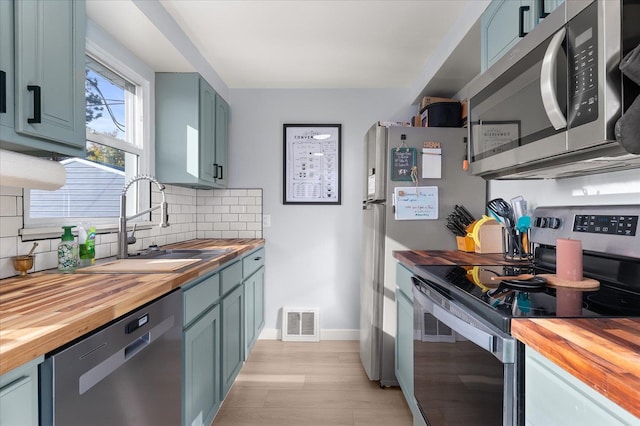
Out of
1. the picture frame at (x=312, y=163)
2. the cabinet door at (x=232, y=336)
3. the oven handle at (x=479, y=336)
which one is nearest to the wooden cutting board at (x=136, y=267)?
the cabinet door at (x=232, y=336)

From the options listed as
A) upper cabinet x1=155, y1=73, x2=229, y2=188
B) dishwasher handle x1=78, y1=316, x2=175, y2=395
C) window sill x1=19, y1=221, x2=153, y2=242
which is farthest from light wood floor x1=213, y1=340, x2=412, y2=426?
upper cabinet x1=155, y1=73, x2=229, y2=188

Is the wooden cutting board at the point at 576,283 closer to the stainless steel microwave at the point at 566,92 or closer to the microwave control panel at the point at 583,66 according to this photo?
the stainless steel microwave at the point at 566,92

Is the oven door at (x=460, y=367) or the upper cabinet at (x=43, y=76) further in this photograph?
the upper cabinet at (x=43, y=76)

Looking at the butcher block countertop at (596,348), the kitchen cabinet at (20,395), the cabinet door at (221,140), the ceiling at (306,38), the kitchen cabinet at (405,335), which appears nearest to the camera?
the butcher block countertop at (596,348)

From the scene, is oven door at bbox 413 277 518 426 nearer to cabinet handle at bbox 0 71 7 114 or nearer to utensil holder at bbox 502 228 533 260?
utensil holder at bbox 502 228 533 260

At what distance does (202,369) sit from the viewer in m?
1.79

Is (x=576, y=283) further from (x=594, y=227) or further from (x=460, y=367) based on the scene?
(x=460, y=367)

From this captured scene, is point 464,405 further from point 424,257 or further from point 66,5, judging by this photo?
point 66,5

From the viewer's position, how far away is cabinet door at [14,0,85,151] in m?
1.15

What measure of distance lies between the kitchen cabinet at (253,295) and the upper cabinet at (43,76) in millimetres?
1497

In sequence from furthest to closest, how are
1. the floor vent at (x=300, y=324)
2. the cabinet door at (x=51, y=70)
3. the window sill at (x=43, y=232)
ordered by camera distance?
the floor vent at (x=300, y=324)
the window sill at (x=43, y=232)
the cabinet door at (x=51, y=70)

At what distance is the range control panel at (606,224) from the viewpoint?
1.22 metres

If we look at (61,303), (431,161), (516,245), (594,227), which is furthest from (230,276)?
(594,227)

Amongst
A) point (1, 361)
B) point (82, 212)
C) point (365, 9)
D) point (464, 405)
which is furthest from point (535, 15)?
point (82, 212)
